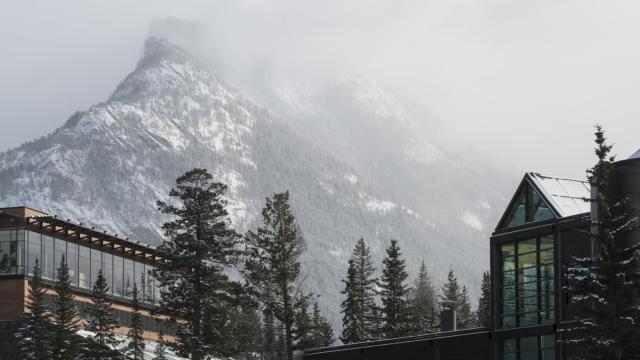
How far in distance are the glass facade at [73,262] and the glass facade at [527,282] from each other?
133 feet

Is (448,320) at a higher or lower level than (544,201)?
lower

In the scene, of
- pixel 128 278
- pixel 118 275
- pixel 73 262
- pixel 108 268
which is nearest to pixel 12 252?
pixel 73 262

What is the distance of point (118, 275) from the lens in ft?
404

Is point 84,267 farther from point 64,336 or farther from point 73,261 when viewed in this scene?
point 64,336

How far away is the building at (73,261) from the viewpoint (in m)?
106

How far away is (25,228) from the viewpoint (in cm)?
10800

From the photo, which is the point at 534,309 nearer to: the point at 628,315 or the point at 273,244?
the point at 628,315

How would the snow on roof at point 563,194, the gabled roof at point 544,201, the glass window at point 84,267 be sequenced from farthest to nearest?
the glass window at point 84,267 → the gabled roof at point 544,201 → the snow on roof at point 563,194

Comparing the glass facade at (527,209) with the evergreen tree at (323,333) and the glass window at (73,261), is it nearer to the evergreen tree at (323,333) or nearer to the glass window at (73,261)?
the evergreen tree at (323,333)

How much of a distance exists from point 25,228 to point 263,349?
76.3m

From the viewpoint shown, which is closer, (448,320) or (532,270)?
(532,270)

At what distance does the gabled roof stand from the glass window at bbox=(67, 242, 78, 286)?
6077 centimetres

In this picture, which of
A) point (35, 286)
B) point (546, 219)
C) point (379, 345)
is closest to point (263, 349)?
point (35, 286)

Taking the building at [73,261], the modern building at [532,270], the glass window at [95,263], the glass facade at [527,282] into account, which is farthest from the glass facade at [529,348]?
the glass window at [95,263]
